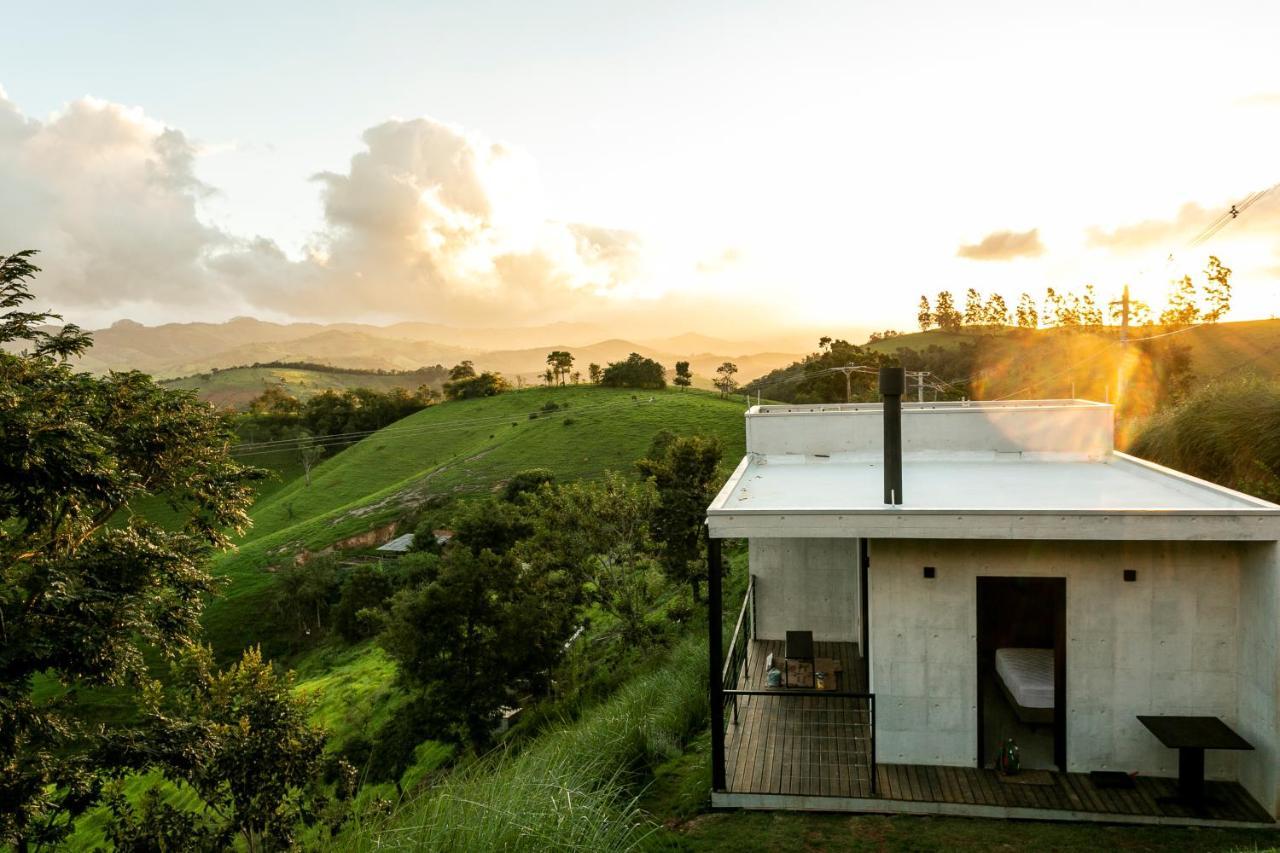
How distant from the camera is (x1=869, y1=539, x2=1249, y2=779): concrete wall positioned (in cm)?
700

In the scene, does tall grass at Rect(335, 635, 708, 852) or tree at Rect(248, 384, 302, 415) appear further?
tree at Rect(248, 384, 302, 415)

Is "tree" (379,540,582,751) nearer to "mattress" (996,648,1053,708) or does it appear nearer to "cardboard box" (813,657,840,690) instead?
"cardboard box" (813,657,840,690)

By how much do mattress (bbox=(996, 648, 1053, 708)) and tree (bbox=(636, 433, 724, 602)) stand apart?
1248 cm

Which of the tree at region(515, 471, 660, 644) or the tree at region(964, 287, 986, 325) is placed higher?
the tree at region(964, 287, 986, 325)

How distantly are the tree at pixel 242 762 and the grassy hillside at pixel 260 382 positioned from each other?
373 ft

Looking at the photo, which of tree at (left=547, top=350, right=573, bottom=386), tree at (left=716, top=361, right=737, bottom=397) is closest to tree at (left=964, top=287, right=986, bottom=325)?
tree at (left=716, top=361, right=737, bottom=397)

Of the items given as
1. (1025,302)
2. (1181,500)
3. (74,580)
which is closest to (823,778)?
(1181,500)

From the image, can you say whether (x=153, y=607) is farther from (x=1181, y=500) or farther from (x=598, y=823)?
(x=1181, y=500)

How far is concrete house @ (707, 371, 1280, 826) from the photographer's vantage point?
668 centimetres

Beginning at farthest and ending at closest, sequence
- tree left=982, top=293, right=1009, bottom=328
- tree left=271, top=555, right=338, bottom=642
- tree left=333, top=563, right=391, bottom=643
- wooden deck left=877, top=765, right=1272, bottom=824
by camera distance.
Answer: tree left=982, top=293, right=1009, bottom=328
tree left=271, top=555, right=338, bottom=642
tree left=333, top=563, right=391, bottom=643
wooden deck left=877, top=765, right=1272, bottom=824

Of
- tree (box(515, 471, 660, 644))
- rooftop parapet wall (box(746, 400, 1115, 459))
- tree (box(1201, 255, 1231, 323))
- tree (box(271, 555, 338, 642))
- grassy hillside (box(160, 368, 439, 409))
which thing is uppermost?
tree (box(1201, 255, 1231, 323))

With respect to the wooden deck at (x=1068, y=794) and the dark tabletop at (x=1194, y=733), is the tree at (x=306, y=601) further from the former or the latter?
the dark tabletop at (x=1194, y=733)

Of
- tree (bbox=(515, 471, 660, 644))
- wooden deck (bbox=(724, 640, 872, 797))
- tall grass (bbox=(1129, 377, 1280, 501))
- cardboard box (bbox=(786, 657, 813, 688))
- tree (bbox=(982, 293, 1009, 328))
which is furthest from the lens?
tree (bbox=(982, 293, 1009, 328))

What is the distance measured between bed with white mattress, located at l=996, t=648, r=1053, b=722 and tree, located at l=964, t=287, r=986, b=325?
103201 millimetres
